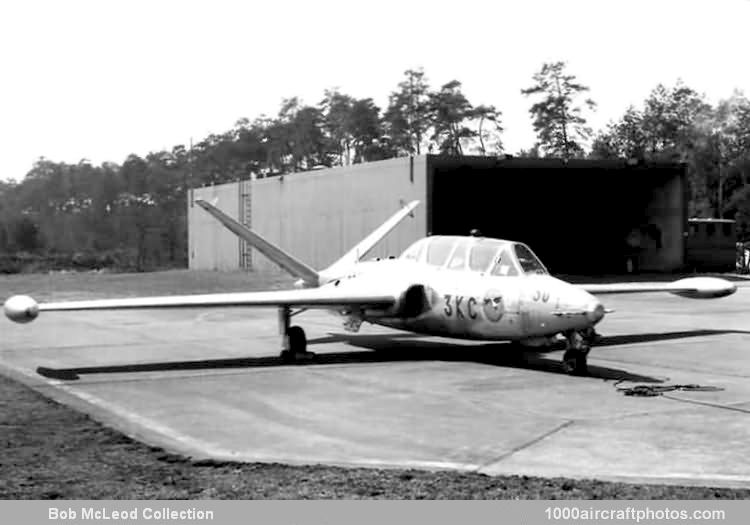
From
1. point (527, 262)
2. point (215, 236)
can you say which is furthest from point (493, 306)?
point (215, 236)

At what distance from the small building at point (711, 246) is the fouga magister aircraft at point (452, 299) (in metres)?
34.0

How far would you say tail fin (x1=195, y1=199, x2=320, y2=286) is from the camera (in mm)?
17375

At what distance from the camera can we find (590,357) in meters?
16.0

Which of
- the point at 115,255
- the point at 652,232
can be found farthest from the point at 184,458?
the point at 115,255

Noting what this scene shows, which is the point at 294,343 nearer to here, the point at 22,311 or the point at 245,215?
the point at 22,311

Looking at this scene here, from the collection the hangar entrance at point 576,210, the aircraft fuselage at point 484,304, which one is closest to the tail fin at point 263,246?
the aircraft fuselage at point 484,304

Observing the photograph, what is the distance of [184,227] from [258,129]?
15656 millimetres

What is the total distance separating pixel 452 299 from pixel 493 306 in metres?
0.99

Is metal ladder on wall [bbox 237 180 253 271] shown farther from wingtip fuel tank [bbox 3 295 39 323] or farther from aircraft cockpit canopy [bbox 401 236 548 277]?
wingtip fuel tank [bbox 3 295 39 323]

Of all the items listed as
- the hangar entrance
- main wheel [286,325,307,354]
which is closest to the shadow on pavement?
main wheel [286,325,307,354]

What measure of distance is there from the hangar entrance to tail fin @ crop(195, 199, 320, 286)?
24.0 metres

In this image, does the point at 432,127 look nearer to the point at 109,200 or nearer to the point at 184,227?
the point at 184,227

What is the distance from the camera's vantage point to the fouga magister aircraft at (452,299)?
44.3 ft

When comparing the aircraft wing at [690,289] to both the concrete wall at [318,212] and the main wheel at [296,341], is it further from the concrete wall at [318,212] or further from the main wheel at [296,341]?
the concrete wall at [318,212]
